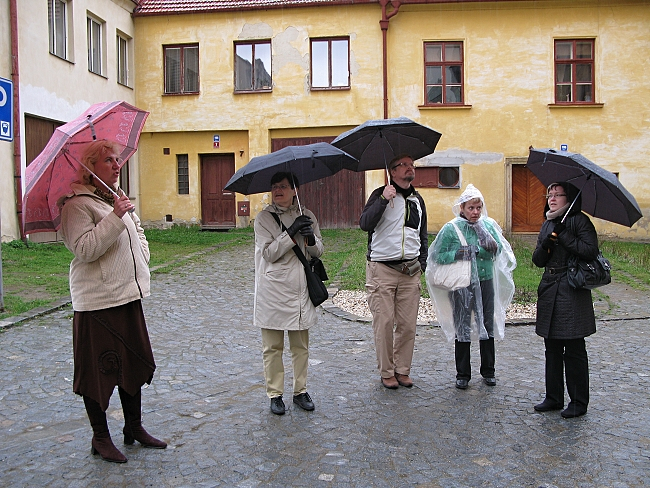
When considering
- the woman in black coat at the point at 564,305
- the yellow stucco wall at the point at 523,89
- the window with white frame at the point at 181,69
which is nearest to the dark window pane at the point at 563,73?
the yellow stucco wall at the point at 523,89

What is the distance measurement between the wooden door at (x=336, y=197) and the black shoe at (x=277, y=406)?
1570 cm

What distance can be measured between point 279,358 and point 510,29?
17273mm

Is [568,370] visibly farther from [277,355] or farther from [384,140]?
[384,140]

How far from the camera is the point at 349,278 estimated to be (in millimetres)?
11477

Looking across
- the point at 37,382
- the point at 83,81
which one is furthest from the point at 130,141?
the point at 83,81

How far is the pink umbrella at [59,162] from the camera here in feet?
12.3

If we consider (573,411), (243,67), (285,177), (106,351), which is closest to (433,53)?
(243,67)

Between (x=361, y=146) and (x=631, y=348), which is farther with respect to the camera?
(x=631, y=348)

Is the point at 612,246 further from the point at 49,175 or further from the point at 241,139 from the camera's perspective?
the point at 49,175

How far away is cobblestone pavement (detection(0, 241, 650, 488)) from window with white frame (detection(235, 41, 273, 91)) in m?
14.7

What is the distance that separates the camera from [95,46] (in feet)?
63.0

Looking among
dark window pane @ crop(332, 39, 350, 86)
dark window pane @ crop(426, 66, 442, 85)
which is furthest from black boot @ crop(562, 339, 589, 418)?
dark window pane @ crop(332, 39, 350, 86)

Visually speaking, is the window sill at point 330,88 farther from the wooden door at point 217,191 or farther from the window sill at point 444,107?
the wooden door at point 217,191

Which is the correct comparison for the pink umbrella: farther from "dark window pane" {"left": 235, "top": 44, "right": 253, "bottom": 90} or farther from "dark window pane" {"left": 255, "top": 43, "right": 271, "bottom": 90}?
"dark window pane" {"left": 235, "top": 44, "right": 253, "bottom": 90}
